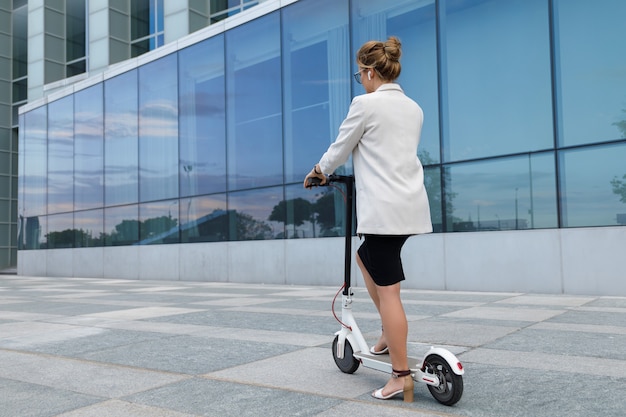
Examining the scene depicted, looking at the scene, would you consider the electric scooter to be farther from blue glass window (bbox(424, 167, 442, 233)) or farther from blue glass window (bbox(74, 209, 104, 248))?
blue glass window (bbox(74, 209, 104, 248))

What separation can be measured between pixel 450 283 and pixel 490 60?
4304 mm

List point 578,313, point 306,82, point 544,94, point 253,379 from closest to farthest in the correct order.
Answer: point 253,379 → point 578,313 → point 544,94 → point 306,82

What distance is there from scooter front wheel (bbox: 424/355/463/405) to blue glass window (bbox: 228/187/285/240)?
37.1 feet

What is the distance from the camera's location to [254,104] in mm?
15312

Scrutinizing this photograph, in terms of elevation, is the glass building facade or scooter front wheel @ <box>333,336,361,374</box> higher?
the glass building facade

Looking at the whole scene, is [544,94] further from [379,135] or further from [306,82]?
[379,135]

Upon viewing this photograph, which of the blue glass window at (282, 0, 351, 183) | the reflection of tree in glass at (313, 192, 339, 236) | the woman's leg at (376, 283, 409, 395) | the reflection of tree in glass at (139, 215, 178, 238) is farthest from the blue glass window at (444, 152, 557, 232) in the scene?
the reflection of tree in glass at (139, 215, 178, 238)

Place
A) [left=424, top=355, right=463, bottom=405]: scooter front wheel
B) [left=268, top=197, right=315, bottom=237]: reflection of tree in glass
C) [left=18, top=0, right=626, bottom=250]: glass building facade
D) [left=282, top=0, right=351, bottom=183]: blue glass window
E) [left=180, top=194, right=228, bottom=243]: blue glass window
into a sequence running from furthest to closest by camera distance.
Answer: [left=180, top=194, right=228, bottom=243]: blue glass window
[left=268, top=197, right=315, bottom=237]: reflection of tree in glass
[left=282, top=0, right=351, bottom=183]: blue glass window
[left=18, top=0, right=626, bottom=250]: glass building facade
[left=424, top=355, right=463, bottom=405]: scooter front wheel

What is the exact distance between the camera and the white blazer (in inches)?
122

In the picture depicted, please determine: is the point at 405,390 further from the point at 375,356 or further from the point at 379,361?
the point at 375,356

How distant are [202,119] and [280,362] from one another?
528 inches

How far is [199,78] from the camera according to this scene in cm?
1691

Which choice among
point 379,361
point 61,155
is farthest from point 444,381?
point 61,155

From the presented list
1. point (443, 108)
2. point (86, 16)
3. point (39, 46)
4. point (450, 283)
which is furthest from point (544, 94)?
point (39, 46)
